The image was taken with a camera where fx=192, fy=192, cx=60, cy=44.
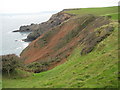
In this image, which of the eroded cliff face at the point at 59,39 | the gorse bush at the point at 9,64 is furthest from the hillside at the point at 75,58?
the gorse bush at the point at 9,64

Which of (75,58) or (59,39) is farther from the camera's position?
(59,39)

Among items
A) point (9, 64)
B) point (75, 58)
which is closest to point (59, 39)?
point (75, 58)

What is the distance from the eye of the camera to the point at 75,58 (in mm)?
33250

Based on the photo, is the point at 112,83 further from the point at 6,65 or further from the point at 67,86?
the point at 6,65

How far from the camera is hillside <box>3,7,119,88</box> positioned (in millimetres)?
17922

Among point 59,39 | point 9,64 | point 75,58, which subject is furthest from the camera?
point 59,39

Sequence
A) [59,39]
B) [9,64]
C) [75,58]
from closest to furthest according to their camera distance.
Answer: [9,64] → [75,58] → [59,39]

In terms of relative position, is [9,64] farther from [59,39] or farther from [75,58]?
[59,39]

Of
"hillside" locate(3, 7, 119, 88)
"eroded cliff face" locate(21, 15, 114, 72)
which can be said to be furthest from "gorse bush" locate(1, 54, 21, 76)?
"eroded cliff face" locate(21, 15, 114, 72)

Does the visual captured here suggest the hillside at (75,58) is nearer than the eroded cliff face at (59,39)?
Yes

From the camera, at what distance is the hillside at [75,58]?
706 inches

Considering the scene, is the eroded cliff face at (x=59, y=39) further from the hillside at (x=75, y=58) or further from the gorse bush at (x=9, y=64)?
the gorse bush at (x=9, y=64)

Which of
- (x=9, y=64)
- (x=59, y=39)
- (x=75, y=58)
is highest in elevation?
(x=9, y=64)

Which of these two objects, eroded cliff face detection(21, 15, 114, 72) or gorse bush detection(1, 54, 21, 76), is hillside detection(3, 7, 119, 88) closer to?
eroded cliff face detection(21, 15, 114, 72)
